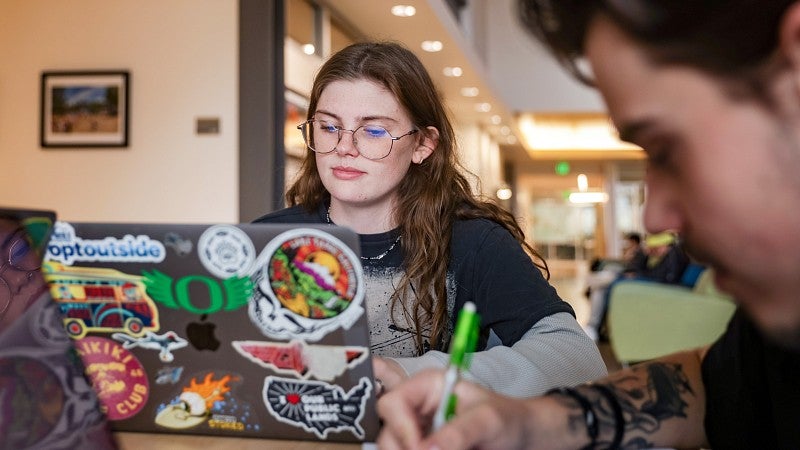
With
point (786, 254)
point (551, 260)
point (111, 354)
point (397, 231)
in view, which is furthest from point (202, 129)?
point (551, 260)

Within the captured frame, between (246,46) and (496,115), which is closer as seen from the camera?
(246,46)

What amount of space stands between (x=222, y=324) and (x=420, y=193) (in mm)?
764

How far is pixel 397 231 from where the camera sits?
1.45m

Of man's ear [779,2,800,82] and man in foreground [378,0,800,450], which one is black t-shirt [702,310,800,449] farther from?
man's ear [779,2,800,82]

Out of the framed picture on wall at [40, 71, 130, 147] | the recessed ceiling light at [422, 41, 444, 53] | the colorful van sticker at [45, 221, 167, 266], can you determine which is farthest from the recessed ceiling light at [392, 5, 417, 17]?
the colorful van sticker at [45, 221, 167, 266]

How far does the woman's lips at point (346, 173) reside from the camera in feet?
4.65

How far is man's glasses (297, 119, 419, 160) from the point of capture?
1.41 metres

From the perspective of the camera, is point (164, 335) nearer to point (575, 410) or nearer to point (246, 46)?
point (575, 410)

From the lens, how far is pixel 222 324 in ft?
2.62

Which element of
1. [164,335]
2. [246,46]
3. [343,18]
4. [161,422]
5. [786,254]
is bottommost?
[161,422]

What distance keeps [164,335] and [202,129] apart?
3.27 m

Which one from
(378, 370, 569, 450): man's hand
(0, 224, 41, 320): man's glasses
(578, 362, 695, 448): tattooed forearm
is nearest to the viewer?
(378, 370, 569, 450): man's hand

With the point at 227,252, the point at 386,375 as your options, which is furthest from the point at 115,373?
the point at 386,375

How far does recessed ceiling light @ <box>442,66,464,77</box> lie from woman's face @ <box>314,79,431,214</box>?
20.3 feet
